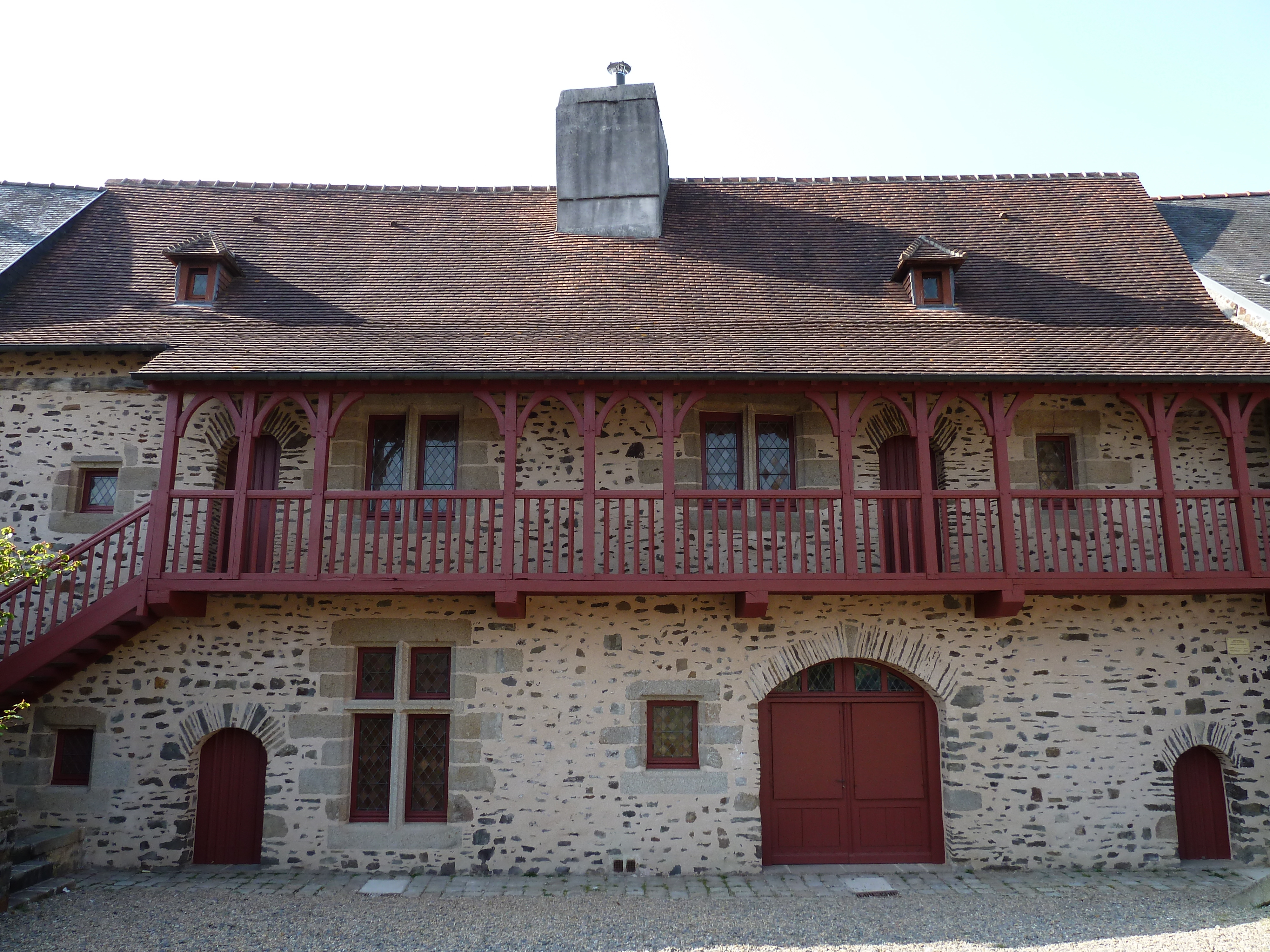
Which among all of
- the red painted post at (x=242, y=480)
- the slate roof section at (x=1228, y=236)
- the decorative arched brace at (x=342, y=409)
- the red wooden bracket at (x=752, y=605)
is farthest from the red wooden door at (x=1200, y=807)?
the red painted post at (x=242, y=480)

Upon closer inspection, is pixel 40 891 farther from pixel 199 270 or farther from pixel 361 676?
pixel 199 270

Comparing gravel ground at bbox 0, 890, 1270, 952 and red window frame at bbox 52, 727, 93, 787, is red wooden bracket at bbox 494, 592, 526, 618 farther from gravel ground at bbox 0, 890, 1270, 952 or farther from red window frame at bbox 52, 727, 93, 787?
red window frame at bbox 52, 727, 93, 787

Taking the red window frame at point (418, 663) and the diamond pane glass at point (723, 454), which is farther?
the diamond pane glass at point (723, 454)

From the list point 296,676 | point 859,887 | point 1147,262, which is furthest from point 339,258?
point 1147,262

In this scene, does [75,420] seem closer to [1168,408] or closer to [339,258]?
[339,258]

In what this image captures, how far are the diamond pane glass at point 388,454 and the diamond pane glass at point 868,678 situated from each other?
192 inches

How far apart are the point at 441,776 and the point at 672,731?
7.13 feet

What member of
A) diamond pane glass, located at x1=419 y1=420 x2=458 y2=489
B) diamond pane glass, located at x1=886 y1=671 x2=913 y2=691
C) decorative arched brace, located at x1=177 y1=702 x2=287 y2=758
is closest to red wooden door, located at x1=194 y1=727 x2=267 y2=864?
decorative arched brace, located at x1=177 y1=702 x2=287 y2=758

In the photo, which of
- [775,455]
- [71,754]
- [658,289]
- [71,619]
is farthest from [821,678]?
[71,754]

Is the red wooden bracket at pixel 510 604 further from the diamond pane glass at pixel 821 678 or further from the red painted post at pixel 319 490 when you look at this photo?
the diamond pane glass at pixel 821 678

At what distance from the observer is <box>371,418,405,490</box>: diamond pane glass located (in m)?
8.77

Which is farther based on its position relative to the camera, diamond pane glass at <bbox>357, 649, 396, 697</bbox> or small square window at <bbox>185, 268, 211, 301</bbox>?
small square window at <bbox>185, 268, 211, 301</bbox>

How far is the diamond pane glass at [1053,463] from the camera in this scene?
28.6ft

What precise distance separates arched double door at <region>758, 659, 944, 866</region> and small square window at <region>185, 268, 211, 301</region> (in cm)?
726
